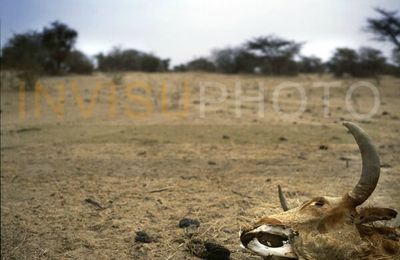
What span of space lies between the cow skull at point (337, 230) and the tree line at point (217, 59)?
553 inches

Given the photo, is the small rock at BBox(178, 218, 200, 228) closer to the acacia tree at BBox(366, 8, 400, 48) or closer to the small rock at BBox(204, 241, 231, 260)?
the small rock at BBox(204, 241, 231, 260)

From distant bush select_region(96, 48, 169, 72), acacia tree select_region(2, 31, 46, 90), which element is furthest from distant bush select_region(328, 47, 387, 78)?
acacia tree select_region(2, 31, 46, 90)

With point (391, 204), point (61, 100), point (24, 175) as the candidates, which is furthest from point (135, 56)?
point (391, 204)

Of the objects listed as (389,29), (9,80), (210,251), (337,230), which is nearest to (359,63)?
(389,29)

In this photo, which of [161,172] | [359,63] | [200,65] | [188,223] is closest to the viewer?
[188,223]

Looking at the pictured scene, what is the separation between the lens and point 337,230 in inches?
88.8

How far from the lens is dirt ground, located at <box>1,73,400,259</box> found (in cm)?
356

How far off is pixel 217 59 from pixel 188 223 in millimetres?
26526

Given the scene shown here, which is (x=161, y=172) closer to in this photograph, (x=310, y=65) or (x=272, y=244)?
(x=272, y=244)

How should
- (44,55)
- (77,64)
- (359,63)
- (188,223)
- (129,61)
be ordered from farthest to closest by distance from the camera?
(129,61) → (77,64) → (359,63) → (44,55) → (188,223)

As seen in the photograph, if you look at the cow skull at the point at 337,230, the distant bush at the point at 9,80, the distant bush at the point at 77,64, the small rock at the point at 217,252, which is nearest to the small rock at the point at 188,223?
the small rock at the point at 217,252

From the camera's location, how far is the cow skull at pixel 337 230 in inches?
87.0

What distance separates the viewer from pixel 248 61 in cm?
2619

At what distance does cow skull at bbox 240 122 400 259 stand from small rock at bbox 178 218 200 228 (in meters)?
1.30
